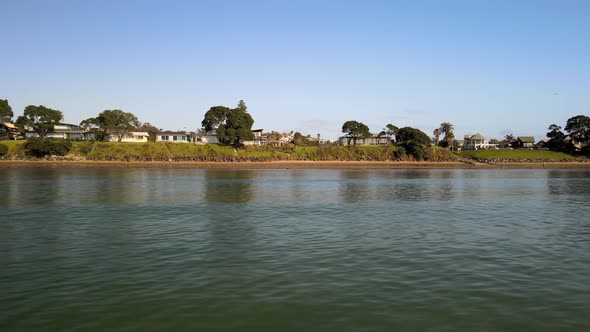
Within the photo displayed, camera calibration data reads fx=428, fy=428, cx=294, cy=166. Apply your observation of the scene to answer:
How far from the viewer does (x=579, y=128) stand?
14088 cm

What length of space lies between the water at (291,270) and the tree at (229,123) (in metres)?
89.7

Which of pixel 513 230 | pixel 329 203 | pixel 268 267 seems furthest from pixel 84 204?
pixel 513 230

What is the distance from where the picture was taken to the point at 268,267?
14.8 m

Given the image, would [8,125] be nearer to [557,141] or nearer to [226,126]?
[226,126]

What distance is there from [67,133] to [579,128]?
158 metres

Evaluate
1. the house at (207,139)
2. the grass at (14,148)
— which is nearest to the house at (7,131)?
the grass at (14,148)

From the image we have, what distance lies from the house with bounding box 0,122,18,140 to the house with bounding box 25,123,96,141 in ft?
21.3

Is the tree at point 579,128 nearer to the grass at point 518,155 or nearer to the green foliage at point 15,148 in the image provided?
the grass at point 518,155

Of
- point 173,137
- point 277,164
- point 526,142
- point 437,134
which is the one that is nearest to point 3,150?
point 173,137

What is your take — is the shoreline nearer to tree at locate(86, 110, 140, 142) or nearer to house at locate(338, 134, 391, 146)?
tree at locate(86, 110, 140, 142)

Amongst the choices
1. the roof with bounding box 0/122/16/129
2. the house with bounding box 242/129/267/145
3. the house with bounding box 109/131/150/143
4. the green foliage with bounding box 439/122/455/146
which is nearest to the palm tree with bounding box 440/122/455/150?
the green foliage with bounding box 439/122/455/146

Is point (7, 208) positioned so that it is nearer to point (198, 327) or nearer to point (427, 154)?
point (198, 327)

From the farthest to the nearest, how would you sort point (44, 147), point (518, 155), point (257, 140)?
point (257, 140)
point (518, 155)
point (44, 147)

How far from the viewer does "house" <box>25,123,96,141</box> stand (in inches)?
4560
